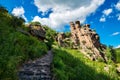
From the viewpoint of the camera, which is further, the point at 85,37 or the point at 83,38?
the point at 83,38

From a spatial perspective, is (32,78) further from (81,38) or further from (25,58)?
(81,38)

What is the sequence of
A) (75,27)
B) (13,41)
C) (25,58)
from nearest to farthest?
(25,58)
(13,41)
(75,27)

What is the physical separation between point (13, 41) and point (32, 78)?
8109 mm

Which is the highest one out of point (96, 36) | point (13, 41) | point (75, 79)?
point (96, 36)

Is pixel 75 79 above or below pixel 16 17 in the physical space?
below

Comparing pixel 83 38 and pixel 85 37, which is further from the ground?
pixel 85 37

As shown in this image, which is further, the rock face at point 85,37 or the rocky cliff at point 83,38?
the rock face at point 85,37

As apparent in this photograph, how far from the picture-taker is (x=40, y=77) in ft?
45.6

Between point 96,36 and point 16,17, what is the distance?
266 ft

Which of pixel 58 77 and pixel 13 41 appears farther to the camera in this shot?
pixel 13 41

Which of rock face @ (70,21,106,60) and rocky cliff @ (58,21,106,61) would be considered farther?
rock face @ (70,21,106,60)

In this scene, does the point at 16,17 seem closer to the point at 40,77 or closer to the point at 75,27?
the point at 40,77

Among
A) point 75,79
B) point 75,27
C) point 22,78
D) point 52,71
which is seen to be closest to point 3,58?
point 22,78

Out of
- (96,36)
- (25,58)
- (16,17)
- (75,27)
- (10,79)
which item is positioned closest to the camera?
(10,79)
